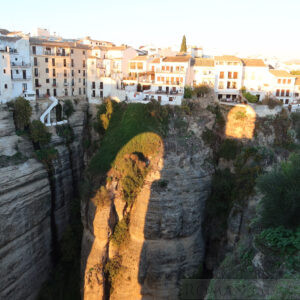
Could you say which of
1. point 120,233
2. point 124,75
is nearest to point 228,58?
point 124,75

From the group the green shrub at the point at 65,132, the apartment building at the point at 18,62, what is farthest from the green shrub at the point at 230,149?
the apartment building at the point at 18,62

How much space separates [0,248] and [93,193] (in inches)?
268

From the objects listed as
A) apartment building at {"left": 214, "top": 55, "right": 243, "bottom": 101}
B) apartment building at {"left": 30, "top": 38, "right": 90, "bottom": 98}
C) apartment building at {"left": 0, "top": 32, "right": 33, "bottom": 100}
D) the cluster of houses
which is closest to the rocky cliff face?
apartment building at {"left": 0, "top": 32, "right": 33, "bottom": 100}

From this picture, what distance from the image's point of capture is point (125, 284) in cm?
2045

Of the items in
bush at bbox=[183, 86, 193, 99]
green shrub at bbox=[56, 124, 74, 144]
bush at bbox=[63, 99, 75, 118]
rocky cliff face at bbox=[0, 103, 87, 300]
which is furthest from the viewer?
bush at bbox=[63, 99, 75, 118]

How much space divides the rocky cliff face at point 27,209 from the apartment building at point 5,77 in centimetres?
182

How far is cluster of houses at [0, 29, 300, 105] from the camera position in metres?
27.1

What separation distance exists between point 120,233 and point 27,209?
6.78 meters

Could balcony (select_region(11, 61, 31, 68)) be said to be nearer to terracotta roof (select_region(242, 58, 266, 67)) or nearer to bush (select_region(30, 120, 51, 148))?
bush (select_region(30, 120, 51, 148))

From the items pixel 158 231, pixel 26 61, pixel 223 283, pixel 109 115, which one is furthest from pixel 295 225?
pixel 26 61

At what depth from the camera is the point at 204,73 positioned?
1180 inches

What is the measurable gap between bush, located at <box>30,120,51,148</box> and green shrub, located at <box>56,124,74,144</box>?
1528 mm

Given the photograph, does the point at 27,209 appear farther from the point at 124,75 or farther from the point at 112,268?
the point at 124,75

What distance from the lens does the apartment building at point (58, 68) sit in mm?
28609
